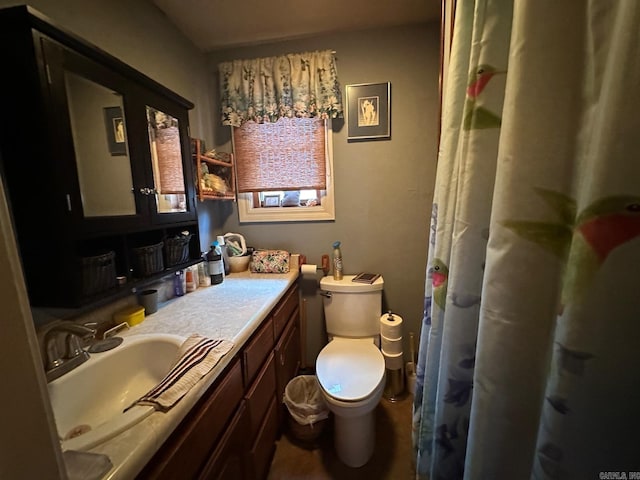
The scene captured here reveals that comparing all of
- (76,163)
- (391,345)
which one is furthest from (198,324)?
(391,345)

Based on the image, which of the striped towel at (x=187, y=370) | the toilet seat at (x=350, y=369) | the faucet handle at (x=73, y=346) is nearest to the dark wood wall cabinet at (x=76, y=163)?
the faucet handle at (x=73, y=346)

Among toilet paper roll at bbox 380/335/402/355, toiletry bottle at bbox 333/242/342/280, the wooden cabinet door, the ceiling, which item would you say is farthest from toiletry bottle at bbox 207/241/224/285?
the ceiling

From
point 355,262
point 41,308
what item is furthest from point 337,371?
point 41,308

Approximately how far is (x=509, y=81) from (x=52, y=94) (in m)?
1.12

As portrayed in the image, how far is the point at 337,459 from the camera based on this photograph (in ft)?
4.66

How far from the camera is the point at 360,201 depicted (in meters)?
1.88

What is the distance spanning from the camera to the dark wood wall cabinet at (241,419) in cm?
68

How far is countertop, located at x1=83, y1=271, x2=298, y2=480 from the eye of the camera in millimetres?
547

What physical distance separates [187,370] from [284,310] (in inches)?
33.3

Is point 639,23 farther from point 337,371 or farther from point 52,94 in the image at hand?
point 337,371

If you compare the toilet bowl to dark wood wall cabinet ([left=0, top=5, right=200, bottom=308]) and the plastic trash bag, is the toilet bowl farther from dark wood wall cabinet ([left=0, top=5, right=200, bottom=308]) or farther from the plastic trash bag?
dark wood wall cabinet ([left=0, top=5, right=200, bottom=308])

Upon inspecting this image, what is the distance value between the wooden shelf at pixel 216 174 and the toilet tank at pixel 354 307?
36.0 inches

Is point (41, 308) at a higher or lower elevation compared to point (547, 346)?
lower

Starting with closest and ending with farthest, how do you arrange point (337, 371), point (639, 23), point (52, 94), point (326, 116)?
point (639, 23)
point (52, 94)
point (337, 371)
point (326, 116)
